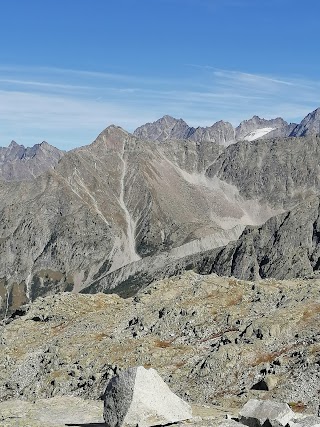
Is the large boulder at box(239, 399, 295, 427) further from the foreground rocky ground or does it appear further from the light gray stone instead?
the foreground rocky ground

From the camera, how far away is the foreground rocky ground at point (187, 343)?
171 ft

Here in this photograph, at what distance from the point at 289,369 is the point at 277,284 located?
3171cm

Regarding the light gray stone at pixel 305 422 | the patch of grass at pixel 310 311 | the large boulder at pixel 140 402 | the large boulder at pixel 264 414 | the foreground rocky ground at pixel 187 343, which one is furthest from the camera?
the patch of grass at pixel 310 311

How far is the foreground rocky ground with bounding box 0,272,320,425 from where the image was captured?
52.2 m

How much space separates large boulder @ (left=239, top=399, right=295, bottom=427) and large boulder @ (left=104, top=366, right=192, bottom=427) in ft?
9.12

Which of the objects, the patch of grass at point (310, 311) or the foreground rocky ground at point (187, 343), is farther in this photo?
the patch of grass at point (310, 311)

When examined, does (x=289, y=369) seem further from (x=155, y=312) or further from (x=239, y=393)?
(x=155, y=312)

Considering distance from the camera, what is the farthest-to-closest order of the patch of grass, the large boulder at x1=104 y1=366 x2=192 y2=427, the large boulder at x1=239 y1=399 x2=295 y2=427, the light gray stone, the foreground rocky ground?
the patch of grass, the foreground rocky ground, the large boulder at x1=239 y1=399 x2=295 y2=427, the large boulder at x1=104 y1=366 x2=192 y2=427, the light gray stone

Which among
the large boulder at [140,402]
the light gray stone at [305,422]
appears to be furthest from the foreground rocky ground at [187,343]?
the large boulder at [140,402]

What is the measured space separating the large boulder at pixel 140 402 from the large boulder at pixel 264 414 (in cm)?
278


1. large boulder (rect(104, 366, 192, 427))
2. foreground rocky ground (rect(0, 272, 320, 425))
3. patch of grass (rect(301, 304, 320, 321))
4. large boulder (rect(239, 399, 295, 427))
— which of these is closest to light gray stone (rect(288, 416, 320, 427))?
large boulder (rect(239, 399, 295, 427))

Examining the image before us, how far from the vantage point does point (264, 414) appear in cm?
2475

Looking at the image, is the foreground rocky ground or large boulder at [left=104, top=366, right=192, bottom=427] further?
the foreground rocky ground

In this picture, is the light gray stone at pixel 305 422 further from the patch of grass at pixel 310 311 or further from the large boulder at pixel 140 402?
the patch of grass at pixel 310 311
